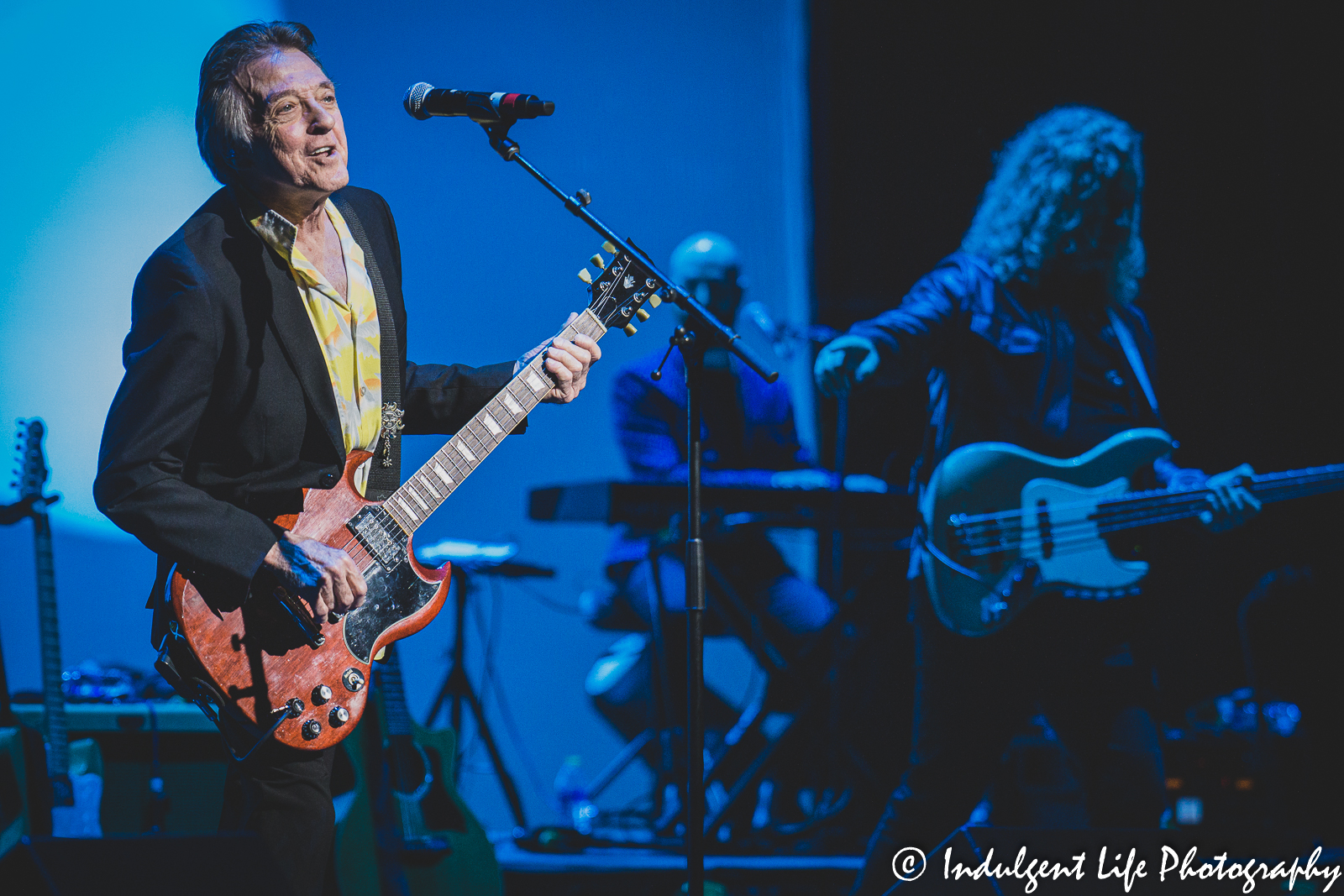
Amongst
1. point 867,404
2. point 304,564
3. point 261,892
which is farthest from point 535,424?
point 261,892

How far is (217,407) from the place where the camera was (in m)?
2.10

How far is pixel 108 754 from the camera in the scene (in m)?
3.36

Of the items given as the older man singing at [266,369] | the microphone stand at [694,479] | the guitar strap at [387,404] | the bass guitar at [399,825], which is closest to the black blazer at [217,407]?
Result: the older man singing at [266,369]

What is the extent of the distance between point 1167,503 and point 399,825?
2.48m

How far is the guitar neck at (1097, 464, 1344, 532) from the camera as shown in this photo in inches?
135

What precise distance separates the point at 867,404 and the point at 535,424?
4.20 feet

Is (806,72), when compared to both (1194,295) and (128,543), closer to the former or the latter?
(1194,295)

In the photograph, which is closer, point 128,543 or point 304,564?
point 304,564

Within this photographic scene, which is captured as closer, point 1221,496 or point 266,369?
point 266,369

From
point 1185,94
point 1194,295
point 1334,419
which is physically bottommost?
point 1334,419

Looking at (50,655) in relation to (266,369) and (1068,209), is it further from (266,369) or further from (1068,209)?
(1068,209)

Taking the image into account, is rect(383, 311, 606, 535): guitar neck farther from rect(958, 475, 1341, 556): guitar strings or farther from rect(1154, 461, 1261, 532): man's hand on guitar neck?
rect(1154, 461, 1261, 532): man's hand on guitar neck

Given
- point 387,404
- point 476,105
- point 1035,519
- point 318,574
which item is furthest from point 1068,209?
point 318,574

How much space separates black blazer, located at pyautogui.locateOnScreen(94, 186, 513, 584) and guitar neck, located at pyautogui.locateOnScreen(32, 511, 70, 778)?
4.90 ft
